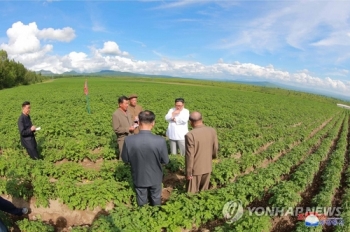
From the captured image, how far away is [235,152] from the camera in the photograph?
395 inches

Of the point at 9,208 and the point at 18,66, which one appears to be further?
the point at 18,66

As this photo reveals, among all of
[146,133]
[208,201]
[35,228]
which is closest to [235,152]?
[208,201]

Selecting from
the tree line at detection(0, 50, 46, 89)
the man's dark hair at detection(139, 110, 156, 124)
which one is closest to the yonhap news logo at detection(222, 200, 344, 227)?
the man's dark hair at detection(139, 110, 156, 124)

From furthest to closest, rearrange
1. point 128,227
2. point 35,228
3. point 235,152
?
point 235,152, point 35,228, point 128,227

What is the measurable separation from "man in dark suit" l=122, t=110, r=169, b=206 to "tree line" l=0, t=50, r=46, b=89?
70338mm

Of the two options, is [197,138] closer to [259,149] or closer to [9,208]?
[9,208]

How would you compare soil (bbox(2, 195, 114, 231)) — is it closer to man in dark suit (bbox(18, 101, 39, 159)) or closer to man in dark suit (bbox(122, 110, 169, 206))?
man in dark suit (bbox(122, 110, 169, 206))

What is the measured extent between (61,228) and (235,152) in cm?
706

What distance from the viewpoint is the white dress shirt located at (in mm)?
7043

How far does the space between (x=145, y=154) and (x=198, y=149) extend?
127 cm

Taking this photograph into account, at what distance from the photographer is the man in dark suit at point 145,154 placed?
4172 mm

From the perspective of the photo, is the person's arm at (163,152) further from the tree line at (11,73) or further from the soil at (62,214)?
the tree line at (11,73)

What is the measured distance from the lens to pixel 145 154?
4.22m

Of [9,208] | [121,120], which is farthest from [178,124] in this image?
[9,208]
